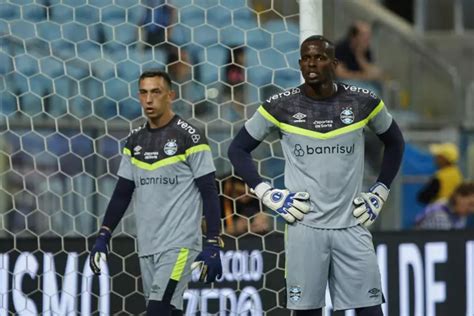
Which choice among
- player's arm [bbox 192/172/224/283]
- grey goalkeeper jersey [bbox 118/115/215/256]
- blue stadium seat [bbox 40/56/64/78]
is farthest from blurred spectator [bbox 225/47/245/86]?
player's arm [bbox 192/172/224/283]

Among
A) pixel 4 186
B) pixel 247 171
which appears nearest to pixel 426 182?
pixel 4 186

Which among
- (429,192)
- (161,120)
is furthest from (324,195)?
(429,192)

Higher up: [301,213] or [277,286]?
[301,213]

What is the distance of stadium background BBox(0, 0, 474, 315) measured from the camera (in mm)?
7934

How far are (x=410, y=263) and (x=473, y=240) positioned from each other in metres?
0.42

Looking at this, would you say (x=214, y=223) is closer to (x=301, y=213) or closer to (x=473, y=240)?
(x=301, y=213)

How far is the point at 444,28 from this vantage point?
1617 cm

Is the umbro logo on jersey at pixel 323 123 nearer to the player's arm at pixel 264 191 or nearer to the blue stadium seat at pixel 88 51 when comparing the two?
the player's arm at pixel 264 191

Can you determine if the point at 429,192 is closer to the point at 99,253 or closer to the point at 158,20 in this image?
the point at 158,20

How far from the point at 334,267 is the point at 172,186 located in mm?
1086

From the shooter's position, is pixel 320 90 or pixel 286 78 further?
pixel 286 78

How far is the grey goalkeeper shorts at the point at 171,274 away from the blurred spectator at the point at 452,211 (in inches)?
148

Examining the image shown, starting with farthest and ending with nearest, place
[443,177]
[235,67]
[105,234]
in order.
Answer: [443,177], [235,67], [105,234]

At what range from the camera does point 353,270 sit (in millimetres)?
6121
